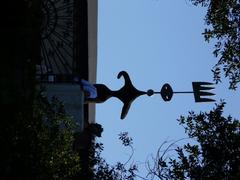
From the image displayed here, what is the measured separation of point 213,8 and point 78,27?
5321mm

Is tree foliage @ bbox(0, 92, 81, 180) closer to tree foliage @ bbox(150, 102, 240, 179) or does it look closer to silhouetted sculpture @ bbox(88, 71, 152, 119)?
tree foliage @ bbox(150, 102, 240, 179)

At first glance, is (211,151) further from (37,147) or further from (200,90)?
(200,90)

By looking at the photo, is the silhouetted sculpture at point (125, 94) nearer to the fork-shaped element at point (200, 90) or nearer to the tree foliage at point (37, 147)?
the fork-shaped element at point (200, 90)

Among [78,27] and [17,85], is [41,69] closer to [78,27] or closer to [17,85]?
[78,27]

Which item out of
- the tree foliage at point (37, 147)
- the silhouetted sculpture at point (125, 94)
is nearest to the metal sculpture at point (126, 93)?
the silhouetted sculpture at point (125, 94)

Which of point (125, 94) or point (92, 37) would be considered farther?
point (92, 37)

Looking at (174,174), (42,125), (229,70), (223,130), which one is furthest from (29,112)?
(229,70)

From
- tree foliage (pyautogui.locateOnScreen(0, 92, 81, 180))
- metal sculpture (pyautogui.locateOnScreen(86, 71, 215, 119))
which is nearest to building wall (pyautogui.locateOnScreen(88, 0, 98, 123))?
metal sculpture (pyautogui.locateOnScreen(86, 71, 215, 119))

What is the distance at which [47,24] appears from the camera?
45.5 feet

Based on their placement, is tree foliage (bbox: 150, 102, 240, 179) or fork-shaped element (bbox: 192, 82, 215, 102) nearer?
tree foliage (bbox: 150, 102, 240, 179)

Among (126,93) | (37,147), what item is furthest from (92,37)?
(37,147)

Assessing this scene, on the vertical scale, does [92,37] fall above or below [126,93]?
above

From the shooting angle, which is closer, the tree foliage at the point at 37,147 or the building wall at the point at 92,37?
the tree foliage at the point at 37,147

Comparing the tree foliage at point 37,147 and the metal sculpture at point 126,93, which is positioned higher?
the metal sculpture at point 126,93
